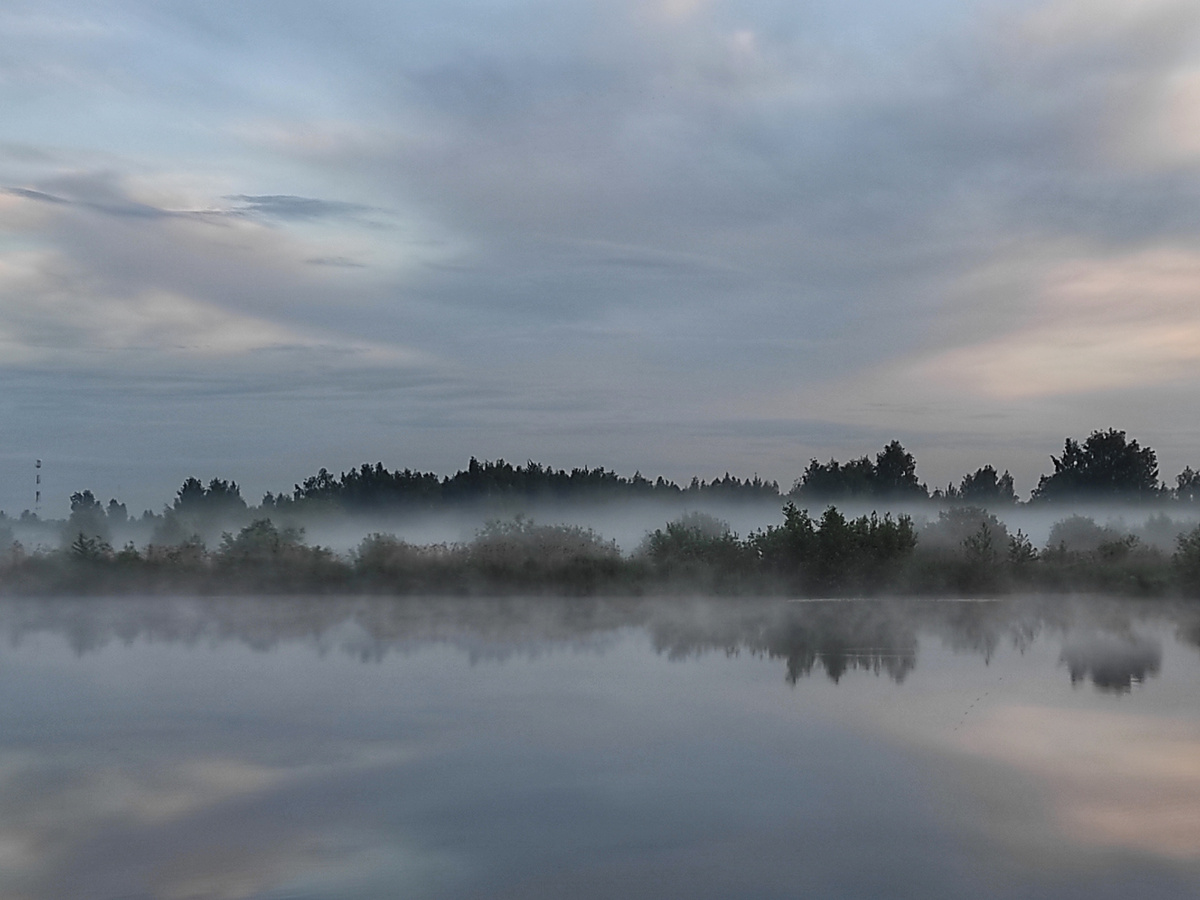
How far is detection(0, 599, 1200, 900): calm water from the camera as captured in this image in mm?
6504

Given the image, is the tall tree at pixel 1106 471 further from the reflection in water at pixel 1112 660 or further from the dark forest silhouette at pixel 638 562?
the reflection in water at pixel 1112 660

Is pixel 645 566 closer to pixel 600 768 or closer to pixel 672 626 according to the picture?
pixel 672 626

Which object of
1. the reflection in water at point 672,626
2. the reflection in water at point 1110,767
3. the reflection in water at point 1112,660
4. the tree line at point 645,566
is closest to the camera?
the reflection in water at point 1110,767

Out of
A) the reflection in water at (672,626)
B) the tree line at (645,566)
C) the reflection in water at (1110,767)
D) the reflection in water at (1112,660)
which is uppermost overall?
the tree line at (645,566)

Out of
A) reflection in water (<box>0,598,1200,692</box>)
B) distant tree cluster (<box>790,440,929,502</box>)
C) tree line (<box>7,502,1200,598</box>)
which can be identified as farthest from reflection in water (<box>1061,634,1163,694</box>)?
distant tree cluster (<box>790,440,929,502</box>)

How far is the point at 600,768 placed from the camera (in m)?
8.84

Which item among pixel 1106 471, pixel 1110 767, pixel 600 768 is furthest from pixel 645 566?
pixel 1106 471

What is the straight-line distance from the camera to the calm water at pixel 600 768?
6.50 meters

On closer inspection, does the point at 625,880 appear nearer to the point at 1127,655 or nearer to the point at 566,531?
the point at 1127,655

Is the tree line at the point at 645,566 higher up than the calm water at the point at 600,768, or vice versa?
the tree line at the point at 645,566

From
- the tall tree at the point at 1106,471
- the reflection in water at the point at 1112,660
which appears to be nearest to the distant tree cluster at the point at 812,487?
the tall tree at the point at 1106,471

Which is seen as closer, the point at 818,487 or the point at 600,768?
the point at 600,768

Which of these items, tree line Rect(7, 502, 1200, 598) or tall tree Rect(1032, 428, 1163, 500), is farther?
tall tree Rect(1032, 428, 1163, 500)

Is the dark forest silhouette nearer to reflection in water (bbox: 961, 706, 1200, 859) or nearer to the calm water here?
the calm water
